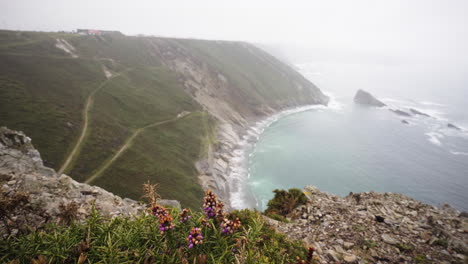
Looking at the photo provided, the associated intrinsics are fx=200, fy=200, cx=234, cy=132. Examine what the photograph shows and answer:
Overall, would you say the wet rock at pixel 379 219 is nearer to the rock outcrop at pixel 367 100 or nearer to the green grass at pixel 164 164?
the green grass at pixel 164 164

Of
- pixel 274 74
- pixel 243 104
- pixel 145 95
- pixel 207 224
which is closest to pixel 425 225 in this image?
pixel 207 224

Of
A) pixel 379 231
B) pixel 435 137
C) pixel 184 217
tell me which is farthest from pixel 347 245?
pixel 435 137

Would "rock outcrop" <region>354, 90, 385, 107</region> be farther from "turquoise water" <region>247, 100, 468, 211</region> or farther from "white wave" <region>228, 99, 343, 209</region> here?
"white wave" <region>228, 99, 343, 209</region>

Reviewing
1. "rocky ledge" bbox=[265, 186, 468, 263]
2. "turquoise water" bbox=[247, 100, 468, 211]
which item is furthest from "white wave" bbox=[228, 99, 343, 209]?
"rocky ledge" bbox=[265, 186, 468, 263]

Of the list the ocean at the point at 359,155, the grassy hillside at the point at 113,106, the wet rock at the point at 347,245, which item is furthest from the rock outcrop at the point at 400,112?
the wet rock at the point at 347,245

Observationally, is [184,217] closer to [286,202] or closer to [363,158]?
[286,202]

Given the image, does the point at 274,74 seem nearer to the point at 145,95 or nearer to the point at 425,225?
the point at 145,95
